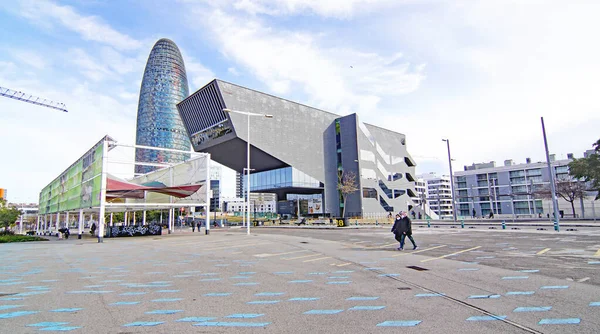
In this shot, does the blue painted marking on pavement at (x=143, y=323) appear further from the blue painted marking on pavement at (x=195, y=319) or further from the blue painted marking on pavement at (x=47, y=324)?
the blue painted marking on pavement at (x=47, y=324)

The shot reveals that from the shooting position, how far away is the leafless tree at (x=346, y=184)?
59306mm

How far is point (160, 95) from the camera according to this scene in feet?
410

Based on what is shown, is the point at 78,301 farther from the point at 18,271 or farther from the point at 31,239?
the point at 31,239

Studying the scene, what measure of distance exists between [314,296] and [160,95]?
133330mm

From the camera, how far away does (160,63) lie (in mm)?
126312

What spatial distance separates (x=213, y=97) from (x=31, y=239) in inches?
1291

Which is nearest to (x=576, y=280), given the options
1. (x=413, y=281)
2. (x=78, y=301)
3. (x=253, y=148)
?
(x=413, y=281)

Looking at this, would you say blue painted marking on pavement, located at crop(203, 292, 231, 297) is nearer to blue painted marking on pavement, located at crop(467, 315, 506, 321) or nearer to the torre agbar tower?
blue painted marking on pavement, located at crop(467, 315, 506, 321)

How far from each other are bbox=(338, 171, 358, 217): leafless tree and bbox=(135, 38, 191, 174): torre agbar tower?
→ 259 ft

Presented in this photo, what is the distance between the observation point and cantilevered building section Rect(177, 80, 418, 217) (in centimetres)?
5559

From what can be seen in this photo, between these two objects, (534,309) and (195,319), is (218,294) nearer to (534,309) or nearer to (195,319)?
(195,319)

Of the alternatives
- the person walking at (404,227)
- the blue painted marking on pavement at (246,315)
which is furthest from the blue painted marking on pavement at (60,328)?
the person walking at (404,227)

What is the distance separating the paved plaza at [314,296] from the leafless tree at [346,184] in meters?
48.0

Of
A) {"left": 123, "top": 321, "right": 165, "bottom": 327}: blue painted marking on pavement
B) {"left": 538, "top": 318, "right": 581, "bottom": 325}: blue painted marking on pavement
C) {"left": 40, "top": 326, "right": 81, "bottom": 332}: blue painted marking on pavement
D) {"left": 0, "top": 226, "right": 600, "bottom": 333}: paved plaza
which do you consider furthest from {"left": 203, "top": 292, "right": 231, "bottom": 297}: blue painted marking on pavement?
{"left": 538, "top": 318, "right": 581, "bottom": 325}: blue painted marking on pavement
